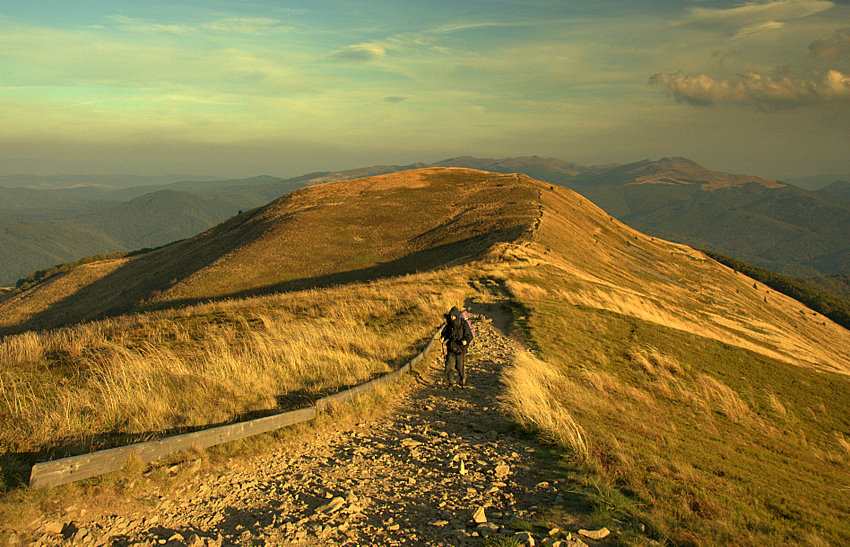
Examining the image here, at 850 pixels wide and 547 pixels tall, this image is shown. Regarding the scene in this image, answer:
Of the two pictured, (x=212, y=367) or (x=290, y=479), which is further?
(x=212, y=367)

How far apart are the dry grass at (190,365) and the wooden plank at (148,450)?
2.46ft

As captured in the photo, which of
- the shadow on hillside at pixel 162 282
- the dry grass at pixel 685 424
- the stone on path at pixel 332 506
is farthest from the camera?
the shadow on hillside at pixel 162 282

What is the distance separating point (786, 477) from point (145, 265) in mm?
83689

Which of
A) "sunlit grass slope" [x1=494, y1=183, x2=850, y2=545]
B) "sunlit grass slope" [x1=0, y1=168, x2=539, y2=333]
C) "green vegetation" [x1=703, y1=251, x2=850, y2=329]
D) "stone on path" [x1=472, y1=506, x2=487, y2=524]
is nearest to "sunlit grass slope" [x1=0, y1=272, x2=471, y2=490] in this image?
"sunlit grass slope" [x1=494, y1=183, x2=850, y2=545]

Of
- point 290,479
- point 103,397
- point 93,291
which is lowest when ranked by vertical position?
point 93,291

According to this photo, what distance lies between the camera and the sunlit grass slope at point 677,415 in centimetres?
703

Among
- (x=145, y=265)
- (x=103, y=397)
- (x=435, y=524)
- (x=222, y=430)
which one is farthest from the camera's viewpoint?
(x=145, y=265)

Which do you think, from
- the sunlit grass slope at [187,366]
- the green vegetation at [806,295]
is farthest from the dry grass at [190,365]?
the green vegetation at [806,295]

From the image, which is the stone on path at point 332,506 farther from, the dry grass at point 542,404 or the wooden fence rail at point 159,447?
the dry grass at point 542,404

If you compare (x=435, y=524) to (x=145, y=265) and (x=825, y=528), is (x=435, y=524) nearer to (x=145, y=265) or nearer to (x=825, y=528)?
(x=825, y=528)

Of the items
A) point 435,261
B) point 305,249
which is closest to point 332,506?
point 435,261

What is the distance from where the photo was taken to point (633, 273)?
53.2 metres

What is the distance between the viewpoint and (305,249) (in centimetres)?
6247

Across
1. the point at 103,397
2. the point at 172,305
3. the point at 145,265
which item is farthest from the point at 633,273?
the point at 145,265
